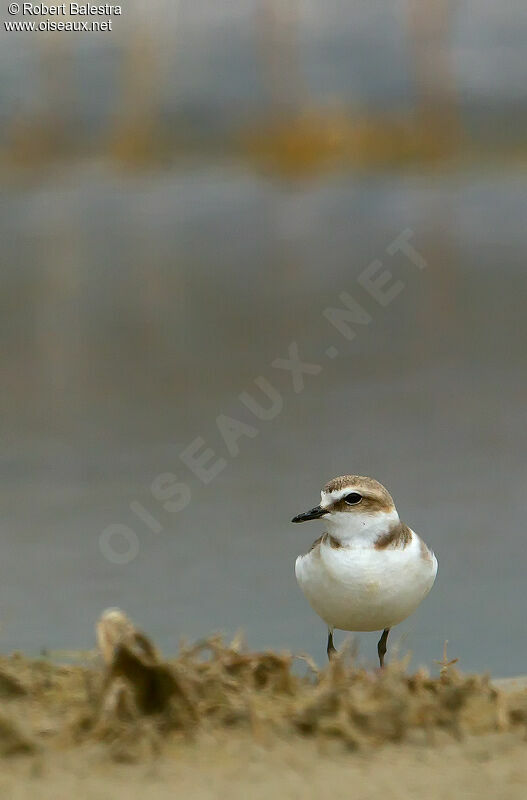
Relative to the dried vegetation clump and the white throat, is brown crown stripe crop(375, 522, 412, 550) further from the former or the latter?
the dried vegetation clump

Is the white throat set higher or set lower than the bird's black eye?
lower

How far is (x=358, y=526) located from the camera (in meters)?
5.59

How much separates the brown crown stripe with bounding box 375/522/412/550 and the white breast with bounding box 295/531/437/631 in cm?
3

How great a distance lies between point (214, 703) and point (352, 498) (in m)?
2.49

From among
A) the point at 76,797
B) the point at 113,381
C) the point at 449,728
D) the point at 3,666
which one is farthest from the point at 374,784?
the point at 113,381

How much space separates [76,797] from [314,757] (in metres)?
0.57

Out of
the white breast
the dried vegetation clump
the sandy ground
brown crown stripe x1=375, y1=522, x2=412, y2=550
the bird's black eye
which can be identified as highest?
the bird's black eye

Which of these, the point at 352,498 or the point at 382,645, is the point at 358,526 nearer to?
→ the point at 352,498

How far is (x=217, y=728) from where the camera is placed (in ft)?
10.4

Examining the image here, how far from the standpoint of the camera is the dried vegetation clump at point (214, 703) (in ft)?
10.1

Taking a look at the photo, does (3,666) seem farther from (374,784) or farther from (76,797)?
(374,784)

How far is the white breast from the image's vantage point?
5.41 meters

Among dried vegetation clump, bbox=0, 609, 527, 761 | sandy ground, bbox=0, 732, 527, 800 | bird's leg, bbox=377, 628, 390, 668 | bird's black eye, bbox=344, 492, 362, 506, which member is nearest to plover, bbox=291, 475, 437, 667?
bird's black eye, bbox=344, 492, 362, 506

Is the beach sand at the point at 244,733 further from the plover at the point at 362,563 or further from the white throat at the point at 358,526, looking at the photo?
the white throat at the point at 358,526
